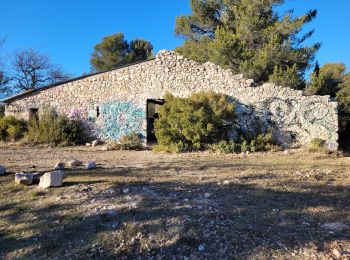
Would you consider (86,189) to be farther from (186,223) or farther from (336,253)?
(336,253)

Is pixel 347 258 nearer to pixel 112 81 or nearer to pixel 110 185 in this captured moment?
pixel 110 185

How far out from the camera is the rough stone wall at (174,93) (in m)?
12.5

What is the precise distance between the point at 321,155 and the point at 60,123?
10219 mm

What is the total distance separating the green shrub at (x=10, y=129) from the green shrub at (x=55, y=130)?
53cm

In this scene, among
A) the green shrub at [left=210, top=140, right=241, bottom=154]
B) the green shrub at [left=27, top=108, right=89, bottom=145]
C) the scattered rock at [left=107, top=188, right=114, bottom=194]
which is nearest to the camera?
the scattered rock at [left=107, top=188, right=114, bottom=194]

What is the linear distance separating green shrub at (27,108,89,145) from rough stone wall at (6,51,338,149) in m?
0.51

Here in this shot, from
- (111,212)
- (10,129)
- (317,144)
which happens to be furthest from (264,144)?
(10,129)

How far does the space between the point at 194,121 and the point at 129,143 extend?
3152mm

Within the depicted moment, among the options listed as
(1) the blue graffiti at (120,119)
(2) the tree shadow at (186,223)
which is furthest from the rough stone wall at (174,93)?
(2) the tree shadow at (186,223)

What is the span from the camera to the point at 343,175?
286 inches

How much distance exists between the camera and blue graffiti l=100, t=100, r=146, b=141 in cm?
1454

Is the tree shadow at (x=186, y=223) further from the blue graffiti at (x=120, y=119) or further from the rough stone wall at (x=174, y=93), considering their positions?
the blue graffiti at (x=120, y=119)

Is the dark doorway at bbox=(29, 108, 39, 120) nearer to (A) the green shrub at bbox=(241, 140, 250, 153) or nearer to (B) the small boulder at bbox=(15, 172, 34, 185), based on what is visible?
(A) the green shrub at bbox=(241, 140, 250, 153)

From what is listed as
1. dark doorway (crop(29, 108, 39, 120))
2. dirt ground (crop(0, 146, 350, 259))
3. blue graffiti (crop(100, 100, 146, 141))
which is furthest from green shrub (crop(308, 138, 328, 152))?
dark doorway (crop(29, 108, 39, 120))
